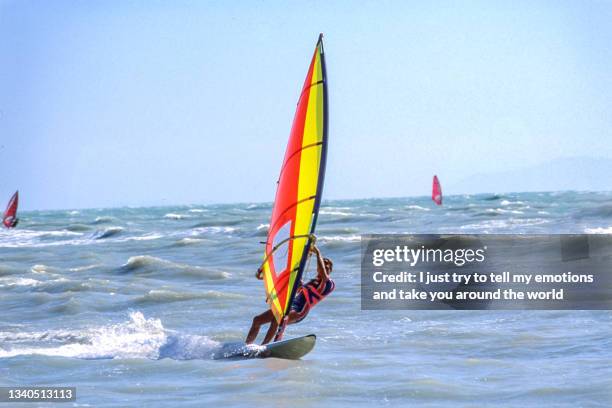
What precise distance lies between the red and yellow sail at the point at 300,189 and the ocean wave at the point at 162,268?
8232 millimetres

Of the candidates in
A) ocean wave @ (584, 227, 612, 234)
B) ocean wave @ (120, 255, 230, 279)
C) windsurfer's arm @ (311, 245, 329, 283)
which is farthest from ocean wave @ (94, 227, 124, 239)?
windsurfer's arm @ (311, 245, 329, 283)

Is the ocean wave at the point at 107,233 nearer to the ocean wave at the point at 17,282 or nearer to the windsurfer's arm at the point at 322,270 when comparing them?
the ocean wave at the point at 17,282

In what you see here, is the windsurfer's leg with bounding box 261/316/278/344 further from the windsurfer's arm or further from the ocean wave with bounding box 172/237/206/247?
the ocean wave with bounding box 172/237/206/247

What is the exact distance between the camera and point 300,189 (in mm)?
7543

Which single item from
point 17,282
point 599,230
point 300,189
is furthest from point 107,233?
point 300,189

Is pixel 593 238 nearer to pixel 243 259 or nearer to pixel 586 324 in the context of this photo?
pixel 243 259

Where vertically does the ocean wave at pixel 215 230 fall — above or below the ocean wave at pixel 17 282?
above

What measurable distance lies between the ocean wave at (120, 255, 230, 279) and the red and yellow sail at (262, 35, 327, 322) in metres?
8.23

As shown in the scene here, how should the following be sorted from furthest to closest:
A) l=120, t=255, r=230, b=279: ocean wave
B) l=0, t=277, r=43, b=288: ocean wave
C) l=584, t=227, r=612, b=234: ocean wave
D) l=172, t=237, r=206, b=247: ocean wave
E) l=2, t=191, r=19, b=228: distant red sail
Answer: l=2, t=191, r=19, b=228: distant red sail < l=172, t=237, r=206, b=247: ocean wave < l=584, t=227, r=612, b=234: ocean wave < l=120, t=255, r=230, b=279: ocean wave < l=0, t=277, r=43, b=288: ocean wave

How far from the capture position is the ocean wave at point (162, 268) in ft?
53.6

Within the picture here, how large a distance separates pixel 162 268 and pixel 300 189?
415 inches

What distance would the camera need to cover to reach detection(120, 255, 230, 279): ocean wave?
16344mm

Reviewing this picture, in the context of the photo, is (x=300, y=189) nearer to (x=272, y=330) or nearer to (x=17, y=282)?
(x=272, y=330)

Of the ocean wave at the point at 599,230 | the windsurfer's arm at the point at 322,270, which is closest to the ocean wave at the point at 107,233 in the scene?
the ocean wave at the point at 599,230
